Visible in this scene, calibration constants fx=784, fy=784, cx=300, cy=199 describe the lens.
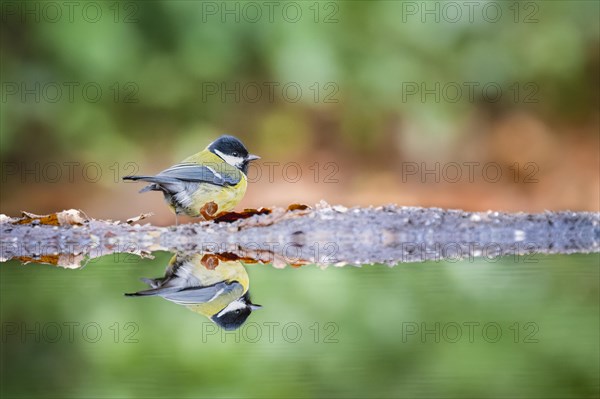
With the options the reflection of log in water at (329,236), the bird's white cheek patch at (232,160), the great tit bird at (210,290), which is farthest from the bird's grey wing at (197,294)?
the bird's white cheek patch at (232,160)

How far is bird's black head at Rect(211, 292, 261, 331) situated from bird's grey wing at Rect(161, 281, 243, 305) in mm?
51

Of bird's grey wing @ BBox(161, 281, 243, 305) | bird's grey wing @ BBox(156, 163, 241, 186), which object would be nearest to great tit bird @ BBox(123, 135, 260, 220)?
bird's grey wing @ BBox(156, 163, 241, 186)

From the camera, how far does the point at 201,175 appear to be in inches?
115

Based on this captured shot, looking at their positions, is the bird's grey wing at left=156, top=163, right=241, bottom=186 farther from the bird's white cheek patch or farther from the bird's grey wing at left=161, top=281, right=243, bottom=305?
the bird's grey wing at left=161, top=281, right=243, bottom=305

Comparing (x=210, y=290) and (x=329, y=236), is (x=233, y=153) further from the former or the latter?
(x=210, y=290)

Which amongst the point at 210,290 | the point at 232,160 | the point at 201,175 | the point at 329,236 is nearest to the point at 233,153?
the point at 232,160

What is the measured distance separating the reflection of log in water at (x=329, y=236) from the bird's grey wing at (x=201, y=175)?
Answer: 0.54ft

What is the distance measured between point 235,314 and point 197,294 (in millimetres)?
124

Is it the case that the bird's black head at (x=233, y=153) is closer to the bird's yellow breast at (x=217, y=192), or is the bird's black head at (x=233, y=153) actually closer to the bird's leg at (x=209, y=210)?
the bird's yellow breast at (x=217, y=192)

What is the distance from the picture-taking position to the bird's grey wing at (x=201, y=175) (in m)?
2.91

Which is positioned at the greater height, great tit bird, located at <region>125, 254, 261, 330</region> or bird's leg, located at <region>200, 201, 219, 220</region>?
bird's leg, located at <region>200, 201, 219, 220</region>

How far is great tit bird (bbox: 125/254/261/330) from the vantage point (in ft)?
6.21

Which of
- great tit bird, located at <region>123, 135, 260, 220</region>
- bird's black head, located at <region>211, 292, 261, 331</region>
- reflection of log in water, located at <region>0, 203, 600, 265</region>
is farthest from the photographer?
great tit bird, located at <region>123, 135, 260, 220</region>

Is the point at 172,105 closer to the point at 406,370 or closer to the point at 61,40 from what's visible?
the point at 61,40
